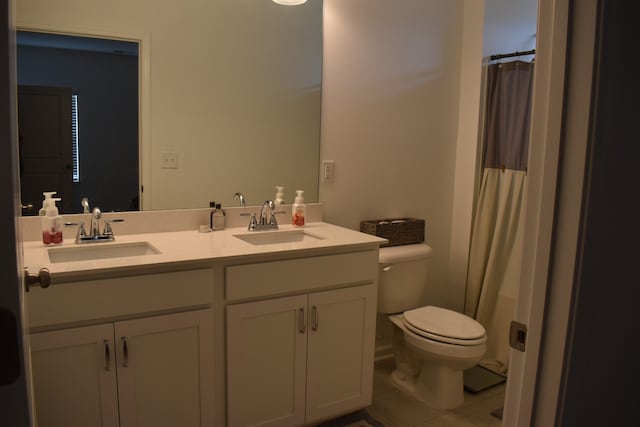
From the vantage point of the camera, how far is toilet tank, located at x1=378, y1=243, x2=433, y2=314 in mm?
2541

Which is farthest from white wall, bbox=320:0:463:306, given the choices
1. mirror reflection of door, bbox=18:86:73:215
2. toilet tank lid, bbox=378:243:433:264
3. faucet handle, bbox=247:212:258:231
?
mirror reflection of door, bbox=18:86:73:215

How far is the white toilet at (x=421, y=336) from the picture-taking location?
2334 millimetres

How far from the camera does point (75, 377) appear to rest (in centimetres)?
160

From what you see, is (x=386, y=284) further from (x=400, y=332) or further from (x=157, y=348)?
(x=157, y=348)

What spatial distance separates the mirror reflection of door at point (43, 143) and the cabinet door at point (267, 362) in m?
0.86

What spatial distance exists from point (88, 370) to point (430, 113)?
2.17 m

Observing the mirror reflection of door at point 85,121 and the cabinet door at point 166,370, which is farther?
the mirror reflection of door at point 85,121

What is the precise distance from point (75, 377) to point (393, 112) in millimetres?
1973

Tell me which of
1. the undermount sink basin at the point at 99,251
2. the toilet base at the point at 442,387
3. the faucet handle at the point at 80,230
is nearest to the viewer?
the undermount sink basin at the point at 99,251

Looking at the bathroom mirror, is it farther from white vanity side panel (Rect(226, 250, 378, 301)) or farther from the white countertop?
white vanity side panel (Rect(226, 250, 378, 301))

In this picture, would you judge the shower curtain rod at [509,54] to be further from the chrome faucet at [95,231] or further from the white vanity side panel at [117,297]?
the chrome faucet at [95,231]

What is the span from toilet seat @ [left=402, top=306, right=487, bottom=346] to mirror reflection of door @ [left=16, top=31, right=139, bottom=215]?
4.60 ft

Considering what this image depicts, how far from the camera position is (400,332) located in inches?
106

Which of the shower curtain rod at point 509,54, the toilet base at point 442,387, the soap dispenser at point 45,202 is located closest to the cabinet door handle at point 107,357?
the soap dispenser at point 45,202
